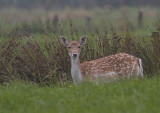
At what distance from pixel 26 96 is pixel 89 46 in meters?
3.24

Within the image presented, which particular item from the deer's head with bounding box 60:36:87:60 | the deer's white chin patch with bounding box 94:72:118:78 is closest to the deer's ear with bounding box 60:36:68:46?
the deer's head with bounding box 60:36:87:60

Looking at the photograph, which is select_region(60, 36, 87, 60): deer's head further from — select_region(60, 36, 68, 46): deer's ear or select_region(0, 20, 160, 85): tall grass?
select_region(0, 20, 160, 85): tall grass

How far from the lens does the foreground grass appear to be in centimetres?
620

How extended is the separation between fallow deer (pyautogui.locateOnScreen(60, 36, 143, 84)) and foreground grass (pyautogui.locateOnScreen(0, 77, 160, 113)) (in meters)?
0.88

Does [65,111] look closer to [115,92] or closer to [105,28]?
[115,92]

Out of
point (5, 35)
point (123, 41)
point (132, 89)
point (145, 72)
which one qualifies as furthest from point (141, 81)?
point (5, 35)

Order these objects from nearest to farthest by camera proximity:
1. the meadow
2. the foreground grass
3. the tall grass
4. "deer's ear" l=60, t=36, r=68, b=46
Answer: the foreground grass, the meadow, "deer's ear" l=60, t=36, r=68, b=46, the tall grass

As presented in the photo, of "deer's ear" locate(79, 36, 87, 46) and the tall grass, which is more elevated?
"deer's ear" locate(79, 36, 87, 46)

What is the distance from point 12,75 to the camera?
366 inches

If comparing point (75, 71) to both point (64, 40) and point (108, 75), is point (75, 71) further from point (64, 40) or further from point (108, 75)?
point (64, 40)

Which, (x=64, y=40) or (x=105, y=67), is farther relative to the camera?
(x=64, y=40)

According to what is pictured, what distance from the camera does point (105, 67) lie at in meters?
9.16

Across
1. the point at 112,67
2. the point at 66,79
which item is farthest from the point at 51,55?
the point at 112,67

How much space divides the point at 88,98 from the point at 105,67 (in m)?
2.33
